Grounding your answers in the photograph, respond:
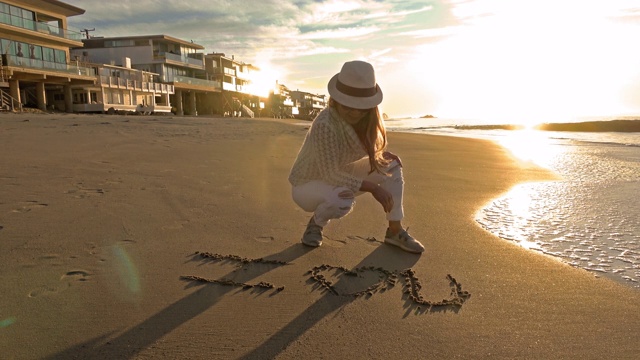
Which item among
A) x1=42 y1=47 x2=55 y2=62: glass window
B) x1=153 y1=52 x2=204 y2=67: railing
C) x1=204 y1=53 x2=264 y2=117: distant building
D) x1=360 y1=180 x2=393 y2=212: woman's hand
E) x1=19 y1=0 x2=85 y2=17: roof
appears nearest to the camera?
x1=360 y1=180 x2=393 y2=212: woman's hand

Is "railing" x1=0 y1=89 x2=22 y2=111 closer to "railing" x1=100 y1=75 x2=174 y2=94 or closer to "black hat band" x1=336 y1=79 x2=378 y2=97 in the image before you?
"railing" x1=100 y1=75 x2=174 y2=94

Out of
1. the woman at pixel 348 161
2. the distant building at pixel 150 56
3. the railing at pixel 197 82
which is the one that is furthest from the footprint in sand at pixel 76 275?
the railing at pixel 197 82

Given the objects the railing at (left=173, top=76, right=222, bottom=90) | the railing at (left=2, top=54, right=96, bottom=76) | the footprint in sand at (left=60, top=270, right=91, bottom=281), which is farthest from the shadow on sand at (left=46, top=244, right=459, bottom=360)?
the railing at (left=173, top=76, right=222, bottom=90)

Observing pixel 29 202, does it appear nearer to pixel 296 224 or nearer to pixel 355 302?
pixel 296 224

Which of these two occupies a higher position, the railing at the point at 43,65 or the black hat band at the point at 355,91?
the railing at the point at 43,65

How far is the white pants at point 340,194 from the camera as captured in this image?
9.00ft

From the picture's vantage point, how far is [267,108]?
2635 inches

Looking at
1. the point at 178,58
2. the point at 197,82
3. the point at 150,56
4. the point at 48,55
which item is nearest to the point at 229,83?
the point at 197,82

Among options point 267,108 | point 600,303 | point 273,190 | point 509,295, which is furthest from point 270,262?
point 267,108

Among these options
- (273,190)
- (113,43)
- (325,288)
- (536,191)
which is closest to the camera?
(325,288)

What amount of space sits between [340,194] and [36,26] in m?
31.9

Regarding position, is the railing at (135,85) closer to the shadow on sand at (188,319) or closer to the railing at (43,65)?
the railing at (43,65)

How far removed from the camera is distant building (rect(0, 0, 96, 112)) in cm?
2430

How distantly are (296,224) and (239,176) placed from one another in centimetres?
196
